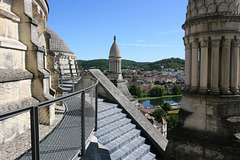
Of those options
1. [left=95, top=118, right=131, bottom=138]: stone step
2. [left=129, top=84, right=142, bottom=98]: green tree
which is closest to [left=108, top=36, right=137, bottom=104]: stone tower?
[left=95, top=118, right=131, bottom=138]: stone step

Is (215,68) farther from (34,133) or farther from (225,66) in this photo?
(34,133)

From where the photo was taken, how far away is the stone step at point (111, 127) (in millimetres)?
6273

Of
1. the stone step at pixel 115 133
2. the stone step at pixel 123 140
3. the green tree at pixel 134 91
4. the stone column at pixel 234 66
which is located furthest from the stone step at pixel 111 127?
the green tree at pixel 134 91

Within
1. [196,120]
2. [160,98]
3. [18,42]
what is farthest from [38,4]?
[160,98]

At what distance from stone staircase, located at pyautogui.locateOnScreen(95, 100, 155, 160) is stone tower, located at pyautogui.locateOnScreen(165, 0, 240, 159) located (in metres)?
1.29

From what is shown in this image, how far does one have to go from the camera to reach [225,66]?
5219 mm

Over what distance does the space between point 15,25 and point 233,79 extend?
6.19m

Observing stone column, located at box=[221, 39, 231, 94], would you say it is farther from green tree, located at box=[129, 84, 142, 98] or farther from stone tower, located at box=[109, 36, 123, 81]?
green tree, located at box=[129, 84, 142, 98]

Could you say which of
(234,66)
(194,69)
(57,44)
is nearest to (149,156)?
(194,69)

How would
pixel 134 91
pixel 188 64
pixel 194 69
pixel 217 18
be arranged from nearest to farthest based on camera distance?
pixel 217 18 < pixel 194 69 < pixel 188 64 < pixel 134 91

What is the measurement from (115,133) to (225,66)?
13.9 ft

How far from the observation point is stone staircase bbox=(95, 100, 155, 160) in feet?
19.3

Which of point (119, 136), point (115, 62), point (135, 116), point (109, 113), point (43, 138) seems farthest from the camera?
point (115, 62)

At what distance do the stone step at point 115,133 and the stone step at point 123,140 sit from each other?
0.10 meters
